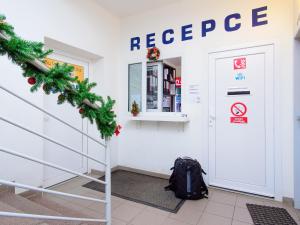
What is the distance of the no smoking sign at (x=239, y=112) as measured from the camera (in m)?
2.59

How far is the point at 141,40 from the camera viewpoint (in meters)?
3.38

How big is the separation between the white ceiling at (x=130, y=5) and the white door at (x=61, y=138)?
105 centimetres

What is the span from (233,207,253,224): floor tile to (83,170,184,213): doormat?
615 mm

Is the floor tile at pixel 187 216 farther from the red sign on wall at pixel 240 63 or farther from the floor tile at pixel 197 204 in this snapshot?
the red sign on wall at pixel 240 63

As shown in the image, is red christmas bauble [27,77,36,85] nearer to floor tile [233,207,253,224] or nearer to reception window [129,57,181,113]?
floor tile [233,207,253,224]

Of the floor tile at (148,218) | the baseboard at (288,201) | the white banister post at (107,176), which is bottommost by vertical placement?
the floor tile at (148,218)

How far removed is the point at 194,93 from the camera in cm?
292

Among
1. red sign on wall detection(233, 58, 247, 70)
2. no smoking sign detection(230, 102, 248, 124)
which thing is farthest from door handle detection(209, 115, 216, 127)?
red sign on wall detection(233, 58, 247, 70)

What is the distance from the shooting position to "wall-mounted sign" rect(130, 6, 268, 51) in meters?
2.50

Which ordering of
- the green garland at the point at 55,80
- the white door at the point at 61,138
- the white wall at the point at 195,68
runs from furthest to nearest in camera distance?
the white door at the point at 61,138 < the white wall at the point at 195,68 < the green garland at the point at 55,80

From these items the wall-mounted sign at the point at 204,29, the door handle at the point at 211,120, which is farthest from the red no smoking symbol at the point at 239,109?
the wall-mounted sign at the point at 204,29

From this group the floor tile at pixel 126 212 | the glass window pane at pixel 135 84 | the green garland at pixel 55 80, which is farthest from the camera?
the glass window pane at pixel 135 84

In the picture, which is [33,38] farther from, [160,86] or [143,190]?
[143,190]

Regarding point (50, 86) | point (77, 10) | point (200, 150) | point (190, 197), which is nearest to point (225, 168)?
point (200, 150)
